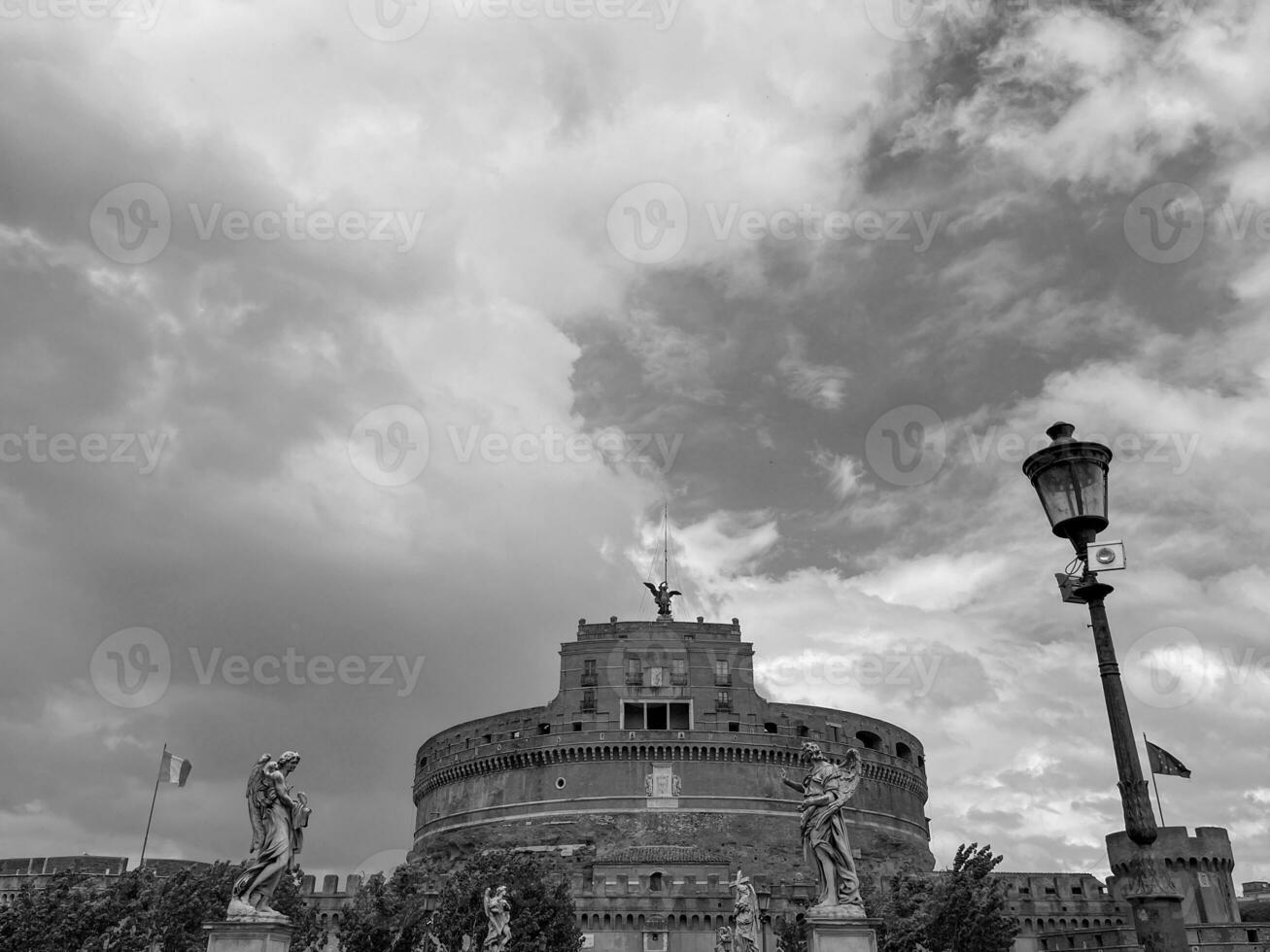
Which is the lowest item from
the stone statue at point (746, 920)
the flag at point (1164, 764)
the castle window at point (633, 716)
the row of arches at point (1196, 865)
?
the stone statue at point (746, 920)

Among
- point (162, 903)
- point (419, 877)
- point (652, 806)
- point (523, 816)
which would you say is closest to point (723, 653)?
point (652, 806)

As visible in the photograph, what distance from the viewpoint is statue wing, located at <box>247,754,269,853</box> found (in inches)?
576

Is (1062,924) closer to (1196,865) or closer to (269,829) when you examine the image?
(1196,865)

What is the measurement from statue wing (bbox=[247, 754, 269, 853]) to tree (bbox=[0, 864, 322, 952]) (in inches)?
1326

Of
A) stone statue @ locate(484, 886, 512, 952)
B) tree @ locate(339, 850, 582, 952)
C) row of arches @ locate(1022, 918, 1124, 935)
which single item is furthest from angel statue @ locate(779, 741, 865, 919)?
row of arches @ locate(1022, 918, 1124, 935)


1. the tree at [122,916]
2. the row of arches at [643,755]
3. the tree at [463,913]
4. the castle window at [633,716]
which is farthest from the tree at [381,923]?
the castle window at [633,716]

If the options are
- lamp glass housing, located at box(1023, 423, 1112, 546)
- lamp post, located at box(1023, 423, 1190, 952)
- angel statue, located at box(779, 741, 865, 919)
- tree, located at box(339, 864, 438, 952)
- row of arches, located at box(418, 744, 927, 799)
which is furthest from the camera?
row of arches, located at box(418, 744, 927, 799)

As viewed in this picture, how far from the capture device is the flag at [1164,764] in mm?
66125

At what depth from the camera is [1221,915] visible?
69.0 meters

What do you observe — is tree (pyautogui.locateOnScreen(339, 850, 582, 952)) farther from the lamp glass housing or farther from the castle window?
the lamp glass housing

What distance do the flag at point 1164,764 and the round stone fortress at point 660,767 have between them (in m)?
20.4

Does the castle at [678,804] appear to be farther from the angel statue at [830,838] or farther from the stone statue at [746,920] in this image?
the angel statue at [830,838]

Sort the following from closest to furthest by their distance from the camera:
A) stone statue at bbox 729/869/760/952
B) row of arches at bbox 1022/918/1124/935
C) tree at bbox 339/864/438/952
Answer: stone statue at bbox 729/869/760/952 < tree at bbox 339/864/438/952 < row of arches at bbox 1022/918/1124/935

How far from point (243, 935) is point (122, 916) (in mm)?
37674
